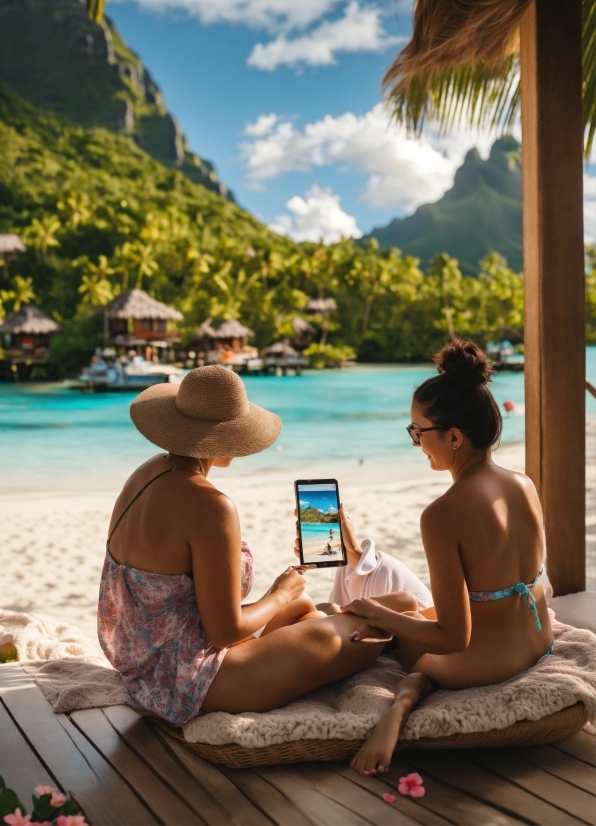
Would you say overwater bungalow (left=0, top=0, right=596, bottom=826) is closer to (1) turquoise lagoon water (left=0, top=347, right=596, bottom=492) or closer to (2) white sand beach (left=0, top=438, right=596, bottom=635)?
(2) white sand beach (left=0, top=438, right=596, bottom=635)

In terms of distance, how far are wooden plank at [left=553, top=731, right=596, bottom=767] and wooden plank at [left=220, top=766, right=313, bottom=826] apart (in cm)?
65

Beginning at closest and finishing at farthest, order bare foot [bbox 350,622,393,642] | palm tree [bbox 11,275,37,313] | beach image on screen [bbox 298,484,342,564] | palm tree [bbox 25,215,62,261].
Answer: bare foot [bbox 350,622,393,642] → beach image on screen [bbox 298,484,342,564] → palm tree [bbox 11,275,37,313] → palm tree [bbox 25,215,62,261]

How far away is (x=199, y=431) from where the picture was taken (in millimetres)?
1816

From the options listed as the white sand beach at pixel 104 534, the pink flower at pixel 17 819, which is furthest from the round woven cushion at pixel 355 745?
the white sand beach at pixel 104 534

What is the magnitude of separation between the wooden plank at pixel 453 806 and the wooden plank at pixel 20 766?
70 centimetres

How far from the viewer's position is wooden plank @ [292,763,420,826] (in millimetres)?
1516

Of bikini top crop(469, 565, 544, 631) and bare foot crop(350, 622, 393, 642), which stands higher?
bikini top crop(469, 565, 544, 631)

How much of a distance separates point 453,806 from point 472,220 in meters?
66.2

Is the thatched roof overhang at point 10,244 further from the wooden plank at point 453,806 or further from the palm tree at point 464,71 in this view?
the wooden plank at point 453,806

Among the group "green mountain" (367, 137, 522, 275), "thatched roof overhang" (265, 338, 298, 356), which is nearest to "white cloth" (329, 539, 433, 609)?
"thatched roof overhang" (265, 338, 298, 356)

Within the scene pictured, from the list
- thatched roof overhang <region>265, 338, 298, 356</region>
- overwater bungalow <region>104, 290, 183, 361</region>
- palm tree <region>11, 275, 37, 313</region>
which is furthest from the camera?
thatched roof overhang <region>265, 338, 298, 356</region>

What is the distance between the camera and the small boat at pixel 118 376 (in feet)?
83.6

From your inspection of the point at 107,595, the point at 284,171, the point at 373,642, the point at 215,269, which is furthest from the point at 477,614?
the point at 284,171

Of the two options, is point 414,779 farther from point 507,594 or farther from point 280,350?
point 280,350
